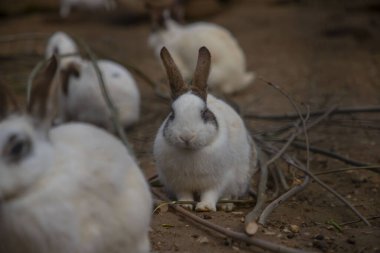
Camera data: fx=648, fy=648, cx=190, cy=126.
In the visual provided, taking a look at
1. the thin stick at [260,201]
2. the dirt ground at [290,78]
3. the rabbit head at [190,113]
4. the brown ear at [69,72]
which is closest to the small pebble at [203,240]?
the dirt ground at [290,78]

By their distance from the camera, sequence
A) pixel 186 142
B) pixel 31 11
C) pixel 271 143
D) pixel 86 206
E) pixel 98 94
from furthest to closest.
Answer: pixel 31 11
pixel 98 94
pixel 271 143
pixel 186 142
pixel 86 206

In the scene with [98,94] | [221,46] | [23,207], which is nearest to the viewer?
[23,207]

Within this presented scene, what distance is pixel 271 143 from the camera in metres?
5.16

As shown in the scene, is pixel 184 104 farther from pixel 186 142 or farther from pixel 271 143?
pixel 271 143

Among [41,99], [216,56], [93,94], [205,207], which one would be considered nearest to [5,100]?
[41,99]

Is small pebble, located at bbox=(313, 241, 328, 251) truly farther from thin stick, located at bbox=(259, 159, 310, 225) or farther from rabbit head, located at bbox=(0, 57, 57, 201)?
rabbit head, located at bbox=(0, 57, 57, 201)

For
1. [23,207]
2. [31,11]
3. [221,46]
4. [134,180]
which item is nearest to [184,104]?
[134,180]

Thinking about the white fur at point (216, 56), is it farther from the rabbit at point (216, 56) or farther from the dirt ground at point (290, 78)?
the dirt ground at point (290, 78)

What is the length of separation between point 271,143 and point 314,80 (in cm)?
278

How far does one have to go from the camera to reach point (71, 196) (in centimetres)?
240

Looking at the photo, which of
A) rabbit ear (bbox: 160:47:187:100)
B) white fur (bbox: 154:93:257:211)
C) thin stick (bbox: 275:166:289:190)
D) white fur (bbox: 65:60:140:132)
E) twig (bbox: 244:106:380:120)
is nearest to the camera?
white fur (bbox: 154:93:257:211)

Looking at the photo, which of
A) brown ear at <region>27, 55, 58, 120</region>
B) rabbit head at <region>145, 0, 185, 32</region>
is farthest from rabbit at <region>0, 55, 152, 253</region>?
rabbit head at <region>145, 0, 185, 32</region>

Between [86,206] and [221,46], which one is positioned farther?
[221,46]

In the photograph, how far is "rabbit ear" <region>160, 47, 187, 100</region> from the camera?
388cm
